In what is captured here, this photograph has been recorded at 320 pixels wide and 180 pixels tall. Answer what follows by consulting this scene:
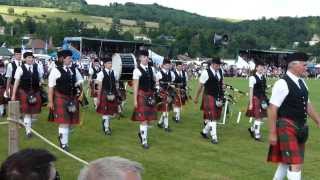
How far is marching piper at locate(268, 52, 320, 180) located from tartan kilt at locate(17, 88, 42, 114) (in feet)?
19.1

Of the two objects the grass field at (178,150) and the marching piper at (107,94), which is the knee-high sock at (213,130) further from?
the marching piper at (107,94)

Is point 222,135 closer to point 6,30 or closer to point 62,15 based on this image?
point 6,30

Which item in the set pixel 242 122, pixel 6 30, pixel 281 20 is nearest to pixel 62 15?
pixel 6 30

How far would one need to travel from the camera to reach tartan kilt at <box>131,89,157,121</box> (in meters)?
10.1

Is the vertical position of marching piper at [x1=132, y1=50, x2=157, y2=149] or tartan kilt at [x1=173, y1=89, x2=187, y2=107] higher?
marching piper at [x1=132, y1=50, x2=157, y2=149]

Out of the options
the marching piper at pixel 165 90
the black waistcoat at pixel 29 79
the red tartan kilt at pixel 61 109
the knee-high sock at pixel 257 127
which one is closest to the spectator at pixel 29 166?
the red tartan kilt at pixel 61 109

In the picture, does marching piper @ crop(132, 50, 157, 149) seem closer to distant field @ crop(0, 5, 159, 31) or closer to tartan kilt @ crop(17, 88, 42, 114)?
tartan kilt @ crop(17, 88, 42, 114)

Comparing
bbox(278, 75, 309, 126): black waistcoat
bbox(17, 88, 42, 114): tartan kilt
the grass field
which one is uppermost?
bbox(278, 75, 309, 126): black waistcoat

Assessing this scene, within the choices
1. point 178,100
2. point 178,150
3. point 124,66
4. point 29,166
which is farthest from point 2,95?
point 29,166

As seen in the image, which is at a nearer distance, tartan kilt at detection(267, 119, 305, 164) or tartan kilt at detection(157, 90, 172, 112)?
tartan kilt at detection(267, 119, 305, 164)

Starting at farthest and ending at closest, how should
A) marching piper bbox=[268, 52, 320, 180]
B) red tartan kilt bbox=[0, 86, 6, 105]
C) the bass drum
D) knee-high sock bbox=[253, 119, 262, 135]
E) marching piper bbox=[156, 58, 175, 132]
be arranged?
the bass drum → red tartan kilt bbox=[0, 86, 6, 105] → marching piper bbox=[156, 58, 175, 132] → knee-high sock bbox=[253, 119, 262, 135] → marching piper bbox=[268, 52, 320, 180]

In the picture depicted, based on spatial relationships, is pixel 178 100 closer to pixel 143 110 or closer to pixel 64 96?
pixel 143 110

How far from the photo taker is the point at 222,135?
12.0 meters

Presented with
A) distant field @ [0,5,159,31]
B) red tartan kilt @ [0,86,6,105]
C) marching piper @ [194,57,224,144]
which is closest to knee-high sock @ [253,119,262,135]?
marching piper @ [194,57,224,144]
